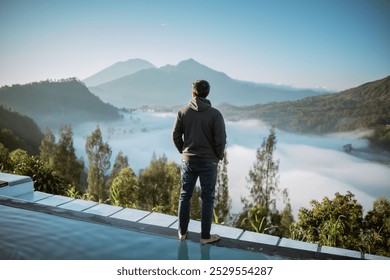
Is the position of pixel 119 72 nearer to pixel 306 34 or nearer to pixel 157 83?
pixel 157 83

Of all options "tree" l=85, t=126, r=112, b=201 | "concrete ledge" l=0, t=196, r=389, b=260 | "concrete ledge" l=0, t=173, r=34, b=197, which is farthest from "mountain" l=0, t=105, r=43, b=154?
"concrete ledge" l=0, t=196, r=389, b=260

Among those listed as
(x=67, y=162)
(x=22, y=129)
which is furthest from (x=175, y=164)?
(x=22, y=129)

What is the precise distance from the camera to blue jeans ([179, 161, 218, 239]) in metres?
3.16

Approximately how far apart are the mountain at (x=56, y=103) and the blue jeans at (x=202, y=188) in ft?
162

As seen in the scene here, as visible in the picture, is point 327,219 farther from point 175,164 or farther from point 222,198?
point 175,164

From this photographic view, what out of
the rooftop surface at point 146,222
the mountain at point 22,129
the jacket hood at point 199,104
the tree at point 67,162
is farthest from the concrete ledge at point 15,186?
the mountain at point 22,129

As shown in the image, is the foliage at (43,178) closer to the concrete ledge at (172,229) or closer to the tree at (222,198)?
the concrete ledge at (172,229)

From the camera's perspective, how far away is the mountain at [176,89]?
2454 inches

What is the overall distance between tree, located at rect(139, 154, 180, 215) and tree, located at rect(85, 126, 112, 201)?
3755mm

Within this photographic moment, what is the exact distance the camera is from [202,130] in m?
3.11

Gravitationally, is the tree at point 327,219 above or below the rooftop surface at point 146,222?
below

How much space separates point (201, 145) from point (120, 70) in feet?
224

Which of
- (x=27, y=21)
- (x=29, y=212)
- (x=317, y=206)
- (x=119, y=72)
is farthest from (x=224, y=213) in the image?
(x=119, y=72)
